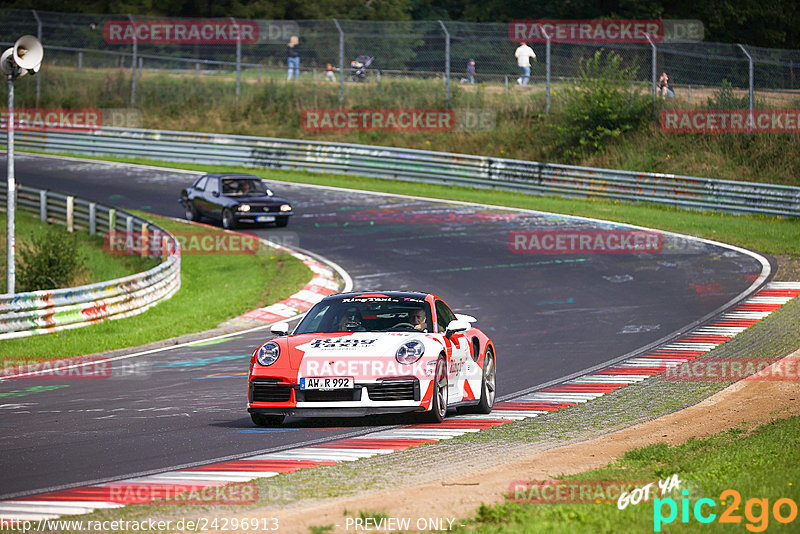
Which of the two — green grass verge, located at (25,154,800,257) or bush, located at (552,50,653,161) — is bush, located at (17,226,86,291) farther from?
bush, located at (552,50,653,161)

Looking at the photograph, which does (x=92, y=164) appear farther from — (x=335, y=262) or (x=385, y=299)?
(x=385, y=299)

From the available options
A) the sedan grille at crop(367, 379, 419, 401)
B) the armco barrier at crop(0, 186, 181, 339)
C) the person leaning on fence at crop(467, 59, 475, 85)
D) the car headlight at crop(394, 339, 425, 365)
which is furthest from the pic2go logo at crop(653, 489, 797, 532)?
the person leaning on fence at crop(467, 59, 475, 85)

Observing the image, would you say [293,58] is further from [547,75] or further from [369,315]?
[369,315]

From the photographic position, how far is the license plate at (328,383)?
9930 mm

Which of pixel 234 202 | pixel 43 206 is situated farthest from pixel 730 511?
pixel 43 206

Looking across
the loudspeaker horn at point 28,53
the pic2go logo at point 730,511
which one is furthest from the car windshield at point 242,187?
the pic2go logo at point 730,511

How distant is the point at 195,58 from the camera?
44.9 meters

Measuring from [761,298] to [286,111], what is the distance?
28512 mm

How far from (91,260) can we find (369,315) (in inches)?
679

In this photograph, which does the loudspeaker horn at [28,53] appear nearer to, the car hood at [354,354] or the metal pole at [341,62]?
the car hood at [354,354]

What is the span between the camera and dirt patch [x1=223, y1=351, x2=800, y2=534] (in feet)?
21.2

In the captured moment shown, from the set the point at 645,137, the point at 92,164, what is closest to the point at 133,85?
the point at 92,164

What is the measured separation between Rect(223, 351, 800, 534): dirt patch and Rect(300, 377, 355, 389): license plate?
1987mm

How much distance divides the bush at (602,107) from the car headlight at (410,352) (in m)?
28.6
